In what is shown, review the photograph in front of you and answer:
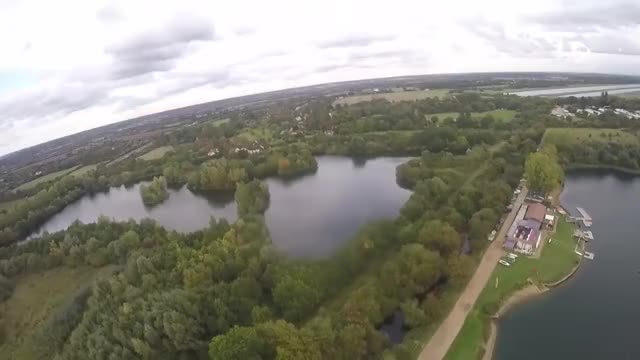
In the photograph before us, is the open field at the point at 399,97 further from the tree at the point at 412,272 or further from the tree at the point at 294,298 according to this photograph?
the tree at the point at 294,298

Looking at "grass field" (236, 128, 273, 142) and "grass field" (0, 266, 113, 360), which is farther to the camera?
"grass field" (236, 128, 273, 142)

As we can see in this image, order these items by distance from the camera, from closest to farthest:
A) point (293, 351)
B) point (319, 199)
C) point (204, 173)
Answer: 1. point (293, 351)
2. point (319, 199)
3. point (204, 173)

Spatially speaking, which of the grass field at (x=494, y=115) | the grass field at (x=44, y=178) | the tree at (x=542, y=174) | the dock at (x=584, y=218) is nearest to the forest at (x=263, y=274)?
the tree at (x=542, y=174)

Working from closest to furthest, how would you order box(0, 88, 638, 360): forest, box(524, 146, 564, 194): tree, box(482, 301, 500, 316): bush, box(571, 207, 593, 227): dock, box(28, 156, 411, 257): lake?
box(0, 88, 638, 360): forest, box(482, 301, 500, 316): bush, box(571, 207, 593, 227): dock, box(28, 156, 411, 257): lake, box(524, 146, 564, 194): tree

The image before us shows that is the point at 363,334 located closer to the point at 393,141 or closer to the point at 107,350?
the point at 107,350

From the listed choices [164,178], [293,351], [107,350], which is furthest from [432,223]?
[164,178]

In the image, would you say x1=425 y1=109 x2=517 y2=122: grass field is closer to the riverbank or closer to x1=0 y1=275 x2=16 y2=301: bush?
the riverbank

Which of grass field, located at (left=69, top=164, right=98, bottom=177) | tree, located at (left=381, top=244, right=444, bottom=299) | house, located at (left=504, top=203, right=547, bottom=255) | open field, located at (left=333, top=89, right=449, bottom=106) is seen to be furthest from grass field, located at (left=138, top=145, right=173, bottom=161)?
house, located at (left=504, top=203, right=547, bottom=255)
